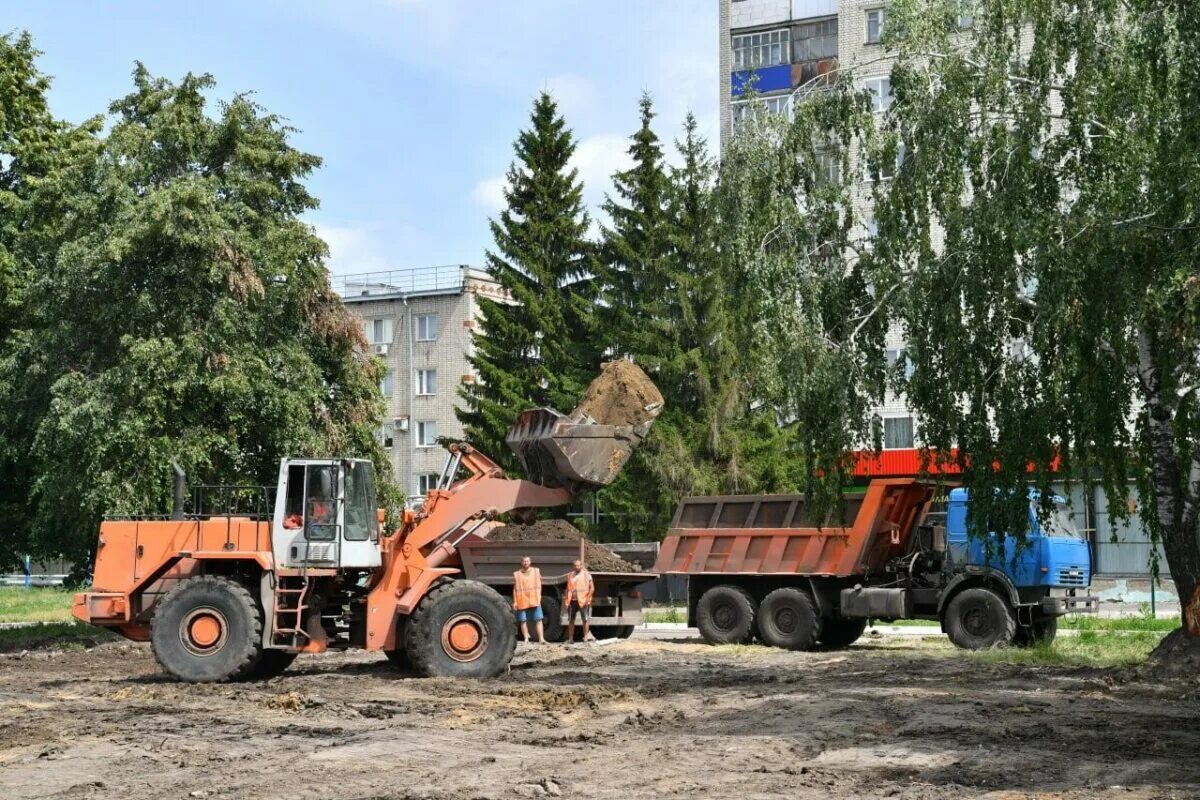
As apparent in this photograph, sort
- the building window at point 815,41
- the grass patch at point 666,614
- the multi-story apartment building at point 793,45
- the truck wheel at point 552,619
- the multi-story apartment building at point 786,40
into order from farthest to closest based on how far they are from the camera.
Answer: the building window at point 815,41 → the multi-story apartment building at point 786,40 → the multi-story apartment building at point 793,45 → the grass patch at point 666,614 → the truck wheel at point 552,619

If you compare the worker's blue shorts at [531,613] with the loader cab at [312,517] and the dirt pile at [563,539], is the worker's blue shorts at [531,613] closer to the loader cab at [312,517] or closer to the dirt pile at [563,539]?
the dirt pile at [563,539]

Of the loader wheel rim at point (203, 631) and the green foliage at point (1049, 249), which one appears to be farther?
the loader wheel rim at point (203, 631)

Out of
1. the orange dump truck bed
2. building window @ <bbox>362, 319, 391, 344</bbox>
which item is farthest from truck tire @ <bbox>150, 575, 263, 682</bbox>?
building window @ <bbox>362, 319, 391, 344</bbox>

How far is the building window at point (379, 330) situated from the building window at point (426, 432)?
Answer: 3748mm

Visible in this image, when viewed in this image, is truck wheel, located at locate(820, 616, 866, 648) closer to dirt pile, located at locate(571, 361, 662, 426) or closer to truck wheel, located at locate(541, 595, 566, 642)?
truck wheel, located at locate(541, 595, 566, 642)

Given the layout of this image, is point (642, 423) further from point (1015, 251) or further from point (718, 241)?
point (1015, 251)

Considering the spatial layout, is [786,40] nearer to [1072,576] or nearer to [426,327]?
[426,327]

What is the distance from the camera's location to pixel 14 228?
93.4ft

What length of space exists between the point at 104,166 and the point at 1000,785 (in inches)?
817

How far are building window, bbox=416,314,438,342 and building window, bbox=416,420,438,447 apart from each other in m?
3.40

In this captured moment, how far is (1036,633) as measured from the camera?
22422 millimetres

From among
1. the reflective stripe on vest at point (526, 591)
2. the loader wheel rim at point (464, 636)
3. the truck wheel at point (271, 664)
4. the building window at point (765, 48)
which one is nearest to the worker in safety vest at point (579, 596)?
the reflective stripe on vest at point (526, 591)

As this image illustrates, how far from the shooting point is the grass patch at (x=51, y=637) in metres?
26.0

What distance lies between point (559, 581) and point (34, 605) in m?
24.9
